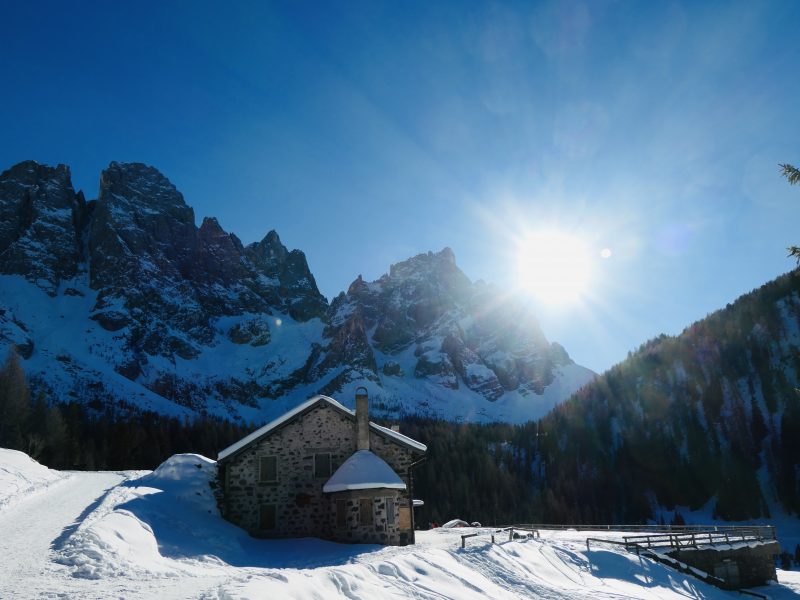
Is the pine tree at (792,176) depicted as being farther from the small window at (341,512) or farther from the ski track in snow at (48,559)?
the small window at (341,512)

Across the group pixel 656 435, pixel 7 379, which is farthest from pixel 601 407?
pixel 7 379

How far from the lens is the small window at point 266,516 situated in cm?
2739

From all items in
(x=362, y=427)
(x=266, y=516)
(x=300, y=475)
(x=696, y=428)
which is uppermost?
(x=696, y=428)

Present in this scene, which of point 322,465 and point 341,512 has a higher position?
point 322,465

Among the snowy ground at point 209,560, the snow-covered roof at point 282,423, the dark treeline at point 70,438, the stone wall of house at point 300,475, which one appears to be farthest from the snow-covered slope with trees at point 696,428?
the stone wall of house at point 300,475

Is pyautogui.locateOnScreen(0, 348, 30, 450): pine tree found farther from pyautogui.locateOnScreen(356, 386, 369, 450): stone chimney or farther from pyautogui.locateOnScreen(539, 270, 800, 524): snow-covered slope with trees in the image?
pyautogui.locateOnScreen(539, 270, 800, 524): snow-covered slope with trees

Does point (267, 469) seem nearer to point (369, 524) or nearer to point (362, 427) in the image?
point (362, 427)

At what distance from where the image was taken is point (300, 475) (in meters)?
28.5

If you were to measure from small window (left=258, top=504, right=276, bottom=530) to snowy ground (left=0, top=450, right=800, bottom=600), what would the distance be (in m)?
1.62

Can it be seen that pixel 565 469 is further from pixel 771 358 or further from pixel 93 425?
pixel 93 425

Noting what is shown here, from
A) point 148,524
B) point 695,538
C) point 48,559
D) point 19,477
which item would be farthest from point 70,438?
point 695,538

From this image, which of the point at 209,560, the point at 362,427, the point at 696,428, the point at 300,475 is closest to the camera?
the point at 209,560

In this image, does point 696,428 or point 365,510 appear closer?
point 365,510

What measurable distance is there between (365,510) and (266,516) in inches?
186
